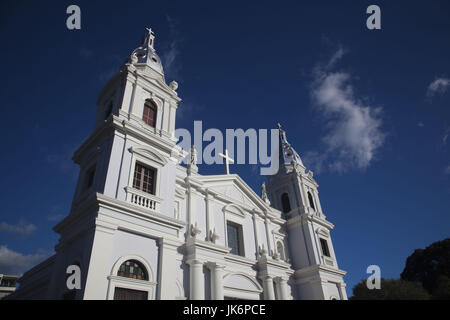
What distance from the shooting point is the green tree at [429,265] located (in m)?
34.8

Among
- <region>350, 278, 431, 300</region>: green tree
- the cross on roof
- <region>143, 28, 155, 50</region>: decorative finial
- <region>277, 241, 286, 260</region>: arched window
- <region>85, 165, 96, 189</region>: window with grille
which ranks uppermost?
<region>143, 28, 155, 50</region>: decorative finial

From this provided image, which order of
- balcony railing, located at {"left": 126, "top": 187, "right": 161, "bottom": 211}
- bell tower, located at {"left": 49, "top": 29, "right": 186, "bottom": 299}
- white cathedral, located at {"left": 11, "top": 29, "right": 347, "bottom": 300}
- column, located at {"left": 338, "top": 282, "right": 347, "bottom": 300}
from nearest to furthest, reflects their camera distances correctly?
1. bell tower, located at {"left": 49, "top": 29, "right": 186, "bottom": 299}
2. white cathedral, located at {"left": 11, "top": 29, "right": 347, "bottom": 300}
3. balcony railing, located at {"left": 126, "top": 187, "right": 161, "bottom": 211}
4. column, located at {"left": 338, "top": 282, "right": 347, "bottom": 300}

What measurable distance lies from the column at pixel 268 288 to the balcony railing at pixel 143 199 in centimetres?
874

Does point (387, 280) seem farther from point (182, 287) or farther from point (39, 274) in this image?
point (39, 274)

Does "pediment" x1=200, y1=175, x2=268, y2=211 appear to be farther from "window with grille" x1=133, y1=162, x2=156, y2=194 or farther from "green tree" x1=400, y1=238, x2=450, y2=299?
"green tree" x1=400, y1=238, x2=450, y2=299

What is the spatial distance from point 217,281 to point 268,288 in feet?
13.6

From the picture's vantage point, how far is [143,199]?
11930 mm

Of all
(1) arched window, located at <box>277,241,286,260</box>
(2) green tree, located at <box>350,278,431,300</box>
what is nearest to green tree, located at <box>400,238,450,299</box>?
(2) green tree, located at <box>350,278,431,300</box>

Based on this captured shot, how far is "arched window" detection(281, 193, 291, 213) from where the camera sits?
24.5 meters

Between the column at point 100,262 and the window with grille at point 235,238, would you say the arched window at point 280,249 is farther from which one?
the column at point 100,262

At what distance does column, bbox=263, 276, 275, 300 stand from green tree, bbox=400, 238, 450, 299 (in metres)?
27.5
